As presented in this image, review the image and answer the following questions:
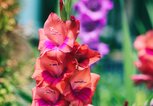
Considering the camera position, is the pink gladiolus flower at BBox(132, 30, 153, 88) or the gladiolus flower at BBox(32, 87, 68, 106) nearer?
the gladiolus flower at BBox(32, 87, 68, 106)

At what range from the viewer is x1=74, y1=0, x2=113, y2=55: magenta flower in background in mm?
4145

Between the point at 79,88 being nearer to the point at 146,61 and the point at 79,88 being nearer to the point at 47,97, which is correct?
the point at 47,97

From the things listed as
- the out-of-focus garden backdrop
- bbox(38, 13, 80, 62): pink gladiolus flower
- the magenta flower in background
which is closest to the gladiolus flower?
bbox(38, 13, 80, 62): pink gladiolus flower

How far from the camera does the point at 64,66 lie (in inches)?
85.1

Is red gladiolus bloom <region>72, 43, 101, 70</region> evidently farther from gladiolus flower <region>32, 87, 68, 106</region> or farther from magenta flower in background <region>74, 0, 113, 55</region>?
magenta flower in background <region>74, 0, 113, 55</region>

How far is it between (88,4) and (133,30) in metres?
5.18

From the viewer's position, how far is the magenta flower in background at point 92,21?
414cm

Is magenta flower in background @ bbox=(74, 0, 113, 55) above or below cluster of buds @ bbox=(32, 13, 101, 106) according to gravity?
below

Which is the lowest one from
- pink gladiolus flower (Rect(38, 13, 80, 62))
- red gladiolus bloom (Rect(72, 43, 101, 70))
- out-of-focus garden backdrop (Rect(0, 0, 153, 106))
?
out-of-focus garden backdrop (Rect(0, 0, 153, 106))

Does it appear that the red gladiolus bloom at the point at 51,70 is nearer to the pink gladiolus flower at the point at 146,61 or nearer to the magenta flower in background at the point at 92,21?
the pink gladiolus flower at the point at 146,61

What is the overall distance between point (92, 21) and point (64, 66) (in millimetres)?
2036

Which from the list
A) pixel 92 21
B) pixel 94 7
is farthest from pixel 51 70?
pixel 94 7

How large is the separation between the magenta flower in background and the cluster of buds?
6.34 ft

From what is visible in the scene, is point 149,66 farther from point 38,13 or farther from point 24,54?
point 38,13
